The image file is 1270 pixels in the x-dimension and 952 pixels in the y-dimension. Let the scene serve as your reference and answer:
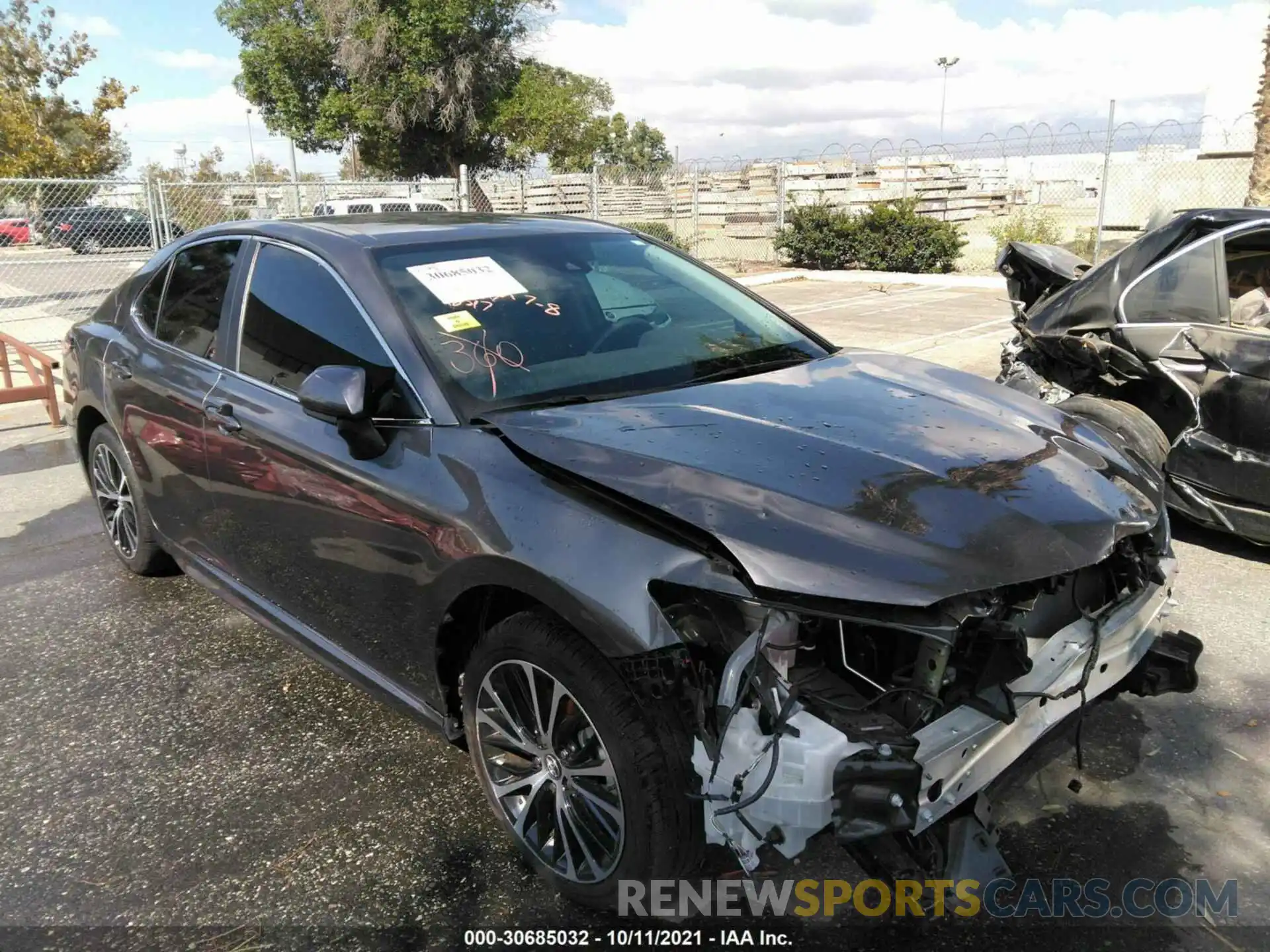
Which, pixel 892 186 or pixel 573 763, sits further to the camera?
pixel 892 186

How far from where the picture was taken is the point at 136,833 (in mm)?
2877

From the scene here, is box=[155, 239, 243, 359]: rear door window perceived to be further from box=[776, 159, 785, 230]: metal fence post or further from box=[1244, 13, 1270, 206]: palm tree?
box=[776, 159, 785, 230]: metal fence post

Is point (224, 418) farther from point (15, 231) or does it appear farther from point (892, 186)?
point (892, 186)

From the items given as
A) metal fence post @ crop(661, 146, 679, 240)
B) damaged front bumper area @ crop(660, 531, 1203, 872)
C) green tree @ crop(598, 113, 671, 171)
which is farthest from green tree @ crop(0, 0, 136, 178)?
green tree @ crop(598, 113, 671, 171)

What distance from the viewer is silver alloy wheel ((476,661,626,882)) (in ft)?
7.72

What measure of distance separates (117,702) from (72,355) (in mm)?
2121

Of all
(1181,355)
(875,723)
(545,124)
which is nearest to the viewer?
(875,723)

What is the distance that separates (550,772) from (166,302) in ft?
9.69

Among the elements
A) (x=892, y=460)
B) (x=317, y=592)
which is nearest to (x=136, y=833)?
(x=317, y=592)

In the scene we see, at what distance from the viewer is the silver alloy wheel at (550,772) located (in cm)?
235

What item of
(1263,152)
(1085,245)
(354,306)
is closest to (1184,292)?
(354,306)

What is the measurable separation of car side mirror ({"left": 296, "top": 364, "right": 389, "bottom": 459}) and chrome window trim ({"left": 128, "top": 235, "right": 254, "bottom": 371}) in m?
1.13

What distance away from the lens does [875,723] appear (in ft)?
6.65

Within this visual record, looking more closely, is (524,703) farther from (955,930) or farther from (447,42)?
(447,42)
